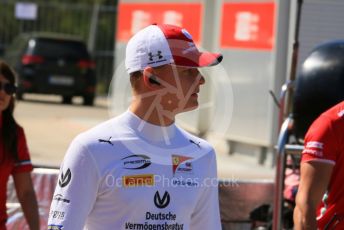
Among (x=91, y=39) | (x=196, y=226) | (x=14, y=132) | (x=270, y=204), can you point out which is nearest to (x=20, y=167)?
(x=14, y=132)

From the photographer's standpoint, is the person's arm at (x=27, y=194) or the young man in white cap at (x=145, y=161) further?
the person's arm at (x=27, y=194)

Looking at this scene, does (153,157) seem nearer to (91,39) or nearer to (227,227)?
(227,227)

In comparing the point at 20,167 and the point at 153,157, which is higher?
the point at 153,157

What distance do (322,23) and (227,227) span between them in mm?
4829

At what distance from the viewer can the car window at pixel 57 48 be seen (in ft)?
74.9

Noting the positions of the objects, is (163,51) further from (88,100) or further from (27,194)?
(88,100)

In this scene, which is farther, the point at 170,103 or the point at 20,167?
the point at 20,167

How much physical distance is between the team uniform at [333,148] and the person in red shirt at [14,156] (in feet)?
5.07

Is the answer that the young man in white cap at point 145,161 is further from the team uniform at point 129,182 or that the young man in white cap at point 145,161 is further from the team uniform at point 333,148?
the team uniform at point 333,148

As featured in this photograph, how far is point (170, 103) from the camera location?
10.3 ft

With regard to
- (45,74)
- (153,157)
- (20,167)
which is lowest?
(45,74)

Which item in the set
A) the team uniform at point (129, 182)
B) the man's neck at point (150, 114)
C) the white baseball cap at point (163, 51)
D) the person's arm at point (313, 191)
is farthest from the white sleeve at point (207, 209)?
the person's arm at point (313, 191)

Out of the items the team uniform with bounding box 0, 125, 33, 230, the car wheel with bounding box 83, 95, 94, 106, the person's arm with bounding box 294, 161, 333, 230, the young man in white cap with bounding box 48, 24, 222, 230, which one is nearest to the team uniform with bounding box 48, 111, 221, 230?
the young man in white cap with bounding box 48, 24, 222, 230

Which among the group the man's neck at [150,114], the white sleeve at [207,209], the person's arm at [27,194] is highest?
the man's neck at [150,114]
